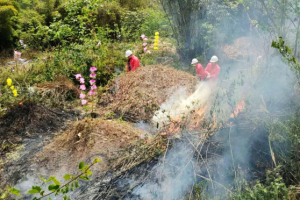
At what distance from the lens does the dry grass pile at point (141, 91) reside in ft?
22.4

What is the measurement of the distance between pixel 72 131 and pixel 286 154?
4154 mm

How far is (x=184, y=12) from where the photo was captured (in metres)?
9.70

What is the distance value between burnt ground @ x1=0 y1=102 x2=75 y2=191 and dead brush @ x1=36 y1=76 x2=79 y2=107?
415 millimetres

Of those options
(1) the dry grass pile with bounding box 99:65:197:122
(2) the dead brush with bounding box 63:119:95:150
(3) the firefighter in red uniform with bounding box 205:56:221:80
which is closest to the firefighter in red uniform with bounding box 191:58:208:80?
(3) the firefighter in red uniform with bounding box 205:56:221:80

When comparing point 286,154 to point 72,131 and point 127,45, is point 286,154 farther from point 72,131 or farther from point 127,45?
point 127,45

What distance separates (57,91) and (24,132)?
1736 mm

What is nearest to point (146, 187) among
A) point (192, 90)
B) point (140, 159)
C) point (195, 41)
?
point (140, 159)

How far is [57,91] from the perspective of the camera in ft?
25.0

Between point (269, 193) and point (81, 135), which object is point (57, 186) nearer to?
point (269, 193)

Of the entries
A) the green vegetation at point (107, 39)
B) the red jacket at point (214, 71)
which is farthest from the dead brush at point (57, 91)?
the red jacket at point (214, 71)

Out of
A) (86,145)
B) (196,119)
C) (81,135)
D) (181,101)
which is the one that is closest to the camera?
(196,119)

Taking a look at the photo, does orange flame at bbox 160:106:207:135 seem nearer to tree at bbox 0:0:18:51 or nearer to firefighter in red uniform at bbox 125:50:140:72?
firefighter in red uniform at bbox 125:50:140:72

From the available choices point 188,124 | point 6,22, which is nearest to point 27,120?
point 188,124

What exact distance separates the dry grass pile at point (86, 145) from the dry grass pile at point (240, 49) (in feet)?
20.2
